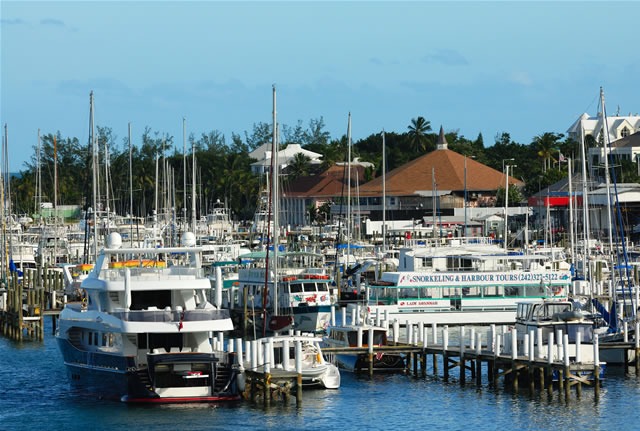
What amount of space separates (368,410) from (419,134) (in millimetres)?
147662

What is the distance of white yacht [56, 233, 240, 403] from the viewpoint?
4094cm

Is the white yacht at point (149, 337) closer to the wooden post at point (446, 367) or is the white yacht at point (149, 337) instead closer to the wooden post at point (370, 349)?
the wooden post at point (370, 349)

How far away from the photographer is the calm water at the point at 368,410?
40188mm

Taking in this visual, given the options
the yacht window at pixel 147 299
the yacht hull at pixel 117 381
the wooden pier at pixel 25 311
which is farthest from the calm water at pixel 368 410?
the wooden pier at pixel 25 311

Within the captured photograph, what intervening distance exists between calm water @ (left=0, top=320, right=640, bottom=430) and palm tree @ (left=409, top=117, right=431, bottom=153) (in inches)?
5531

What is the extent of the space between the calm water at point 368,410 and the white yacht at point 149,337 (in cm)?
72

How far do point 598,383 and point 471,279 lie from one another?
23.2 meters

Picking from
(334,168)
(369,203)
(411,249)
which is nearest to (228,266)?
(411,249)

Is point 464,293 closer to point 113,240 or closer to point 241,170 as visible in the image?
point 113,240

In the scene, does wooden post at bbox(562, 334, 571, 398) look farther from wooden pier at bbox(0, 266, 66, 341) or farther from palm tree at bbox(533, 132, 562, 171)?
palm tree at bbox(533, 132, 562, 171)

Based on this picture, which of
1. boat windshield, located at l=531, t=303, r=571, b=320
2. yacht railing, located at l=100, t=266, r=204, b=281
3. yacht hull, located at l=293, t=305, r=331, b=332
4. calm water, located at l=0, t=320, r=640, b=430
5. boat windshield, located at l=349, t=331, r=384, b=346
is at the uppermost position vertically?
yacht railing, located at l=100, t=266, r=204, b=281

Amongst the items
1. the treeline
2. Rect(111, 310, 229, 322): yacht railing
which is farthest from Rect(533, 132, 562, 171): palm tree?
Rect(111, 310, 229, 322): yacht railing

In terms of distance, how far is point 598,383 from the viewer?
143 ft

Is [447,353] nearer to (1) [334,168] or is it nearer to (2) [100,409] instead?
(2) [100,409]
